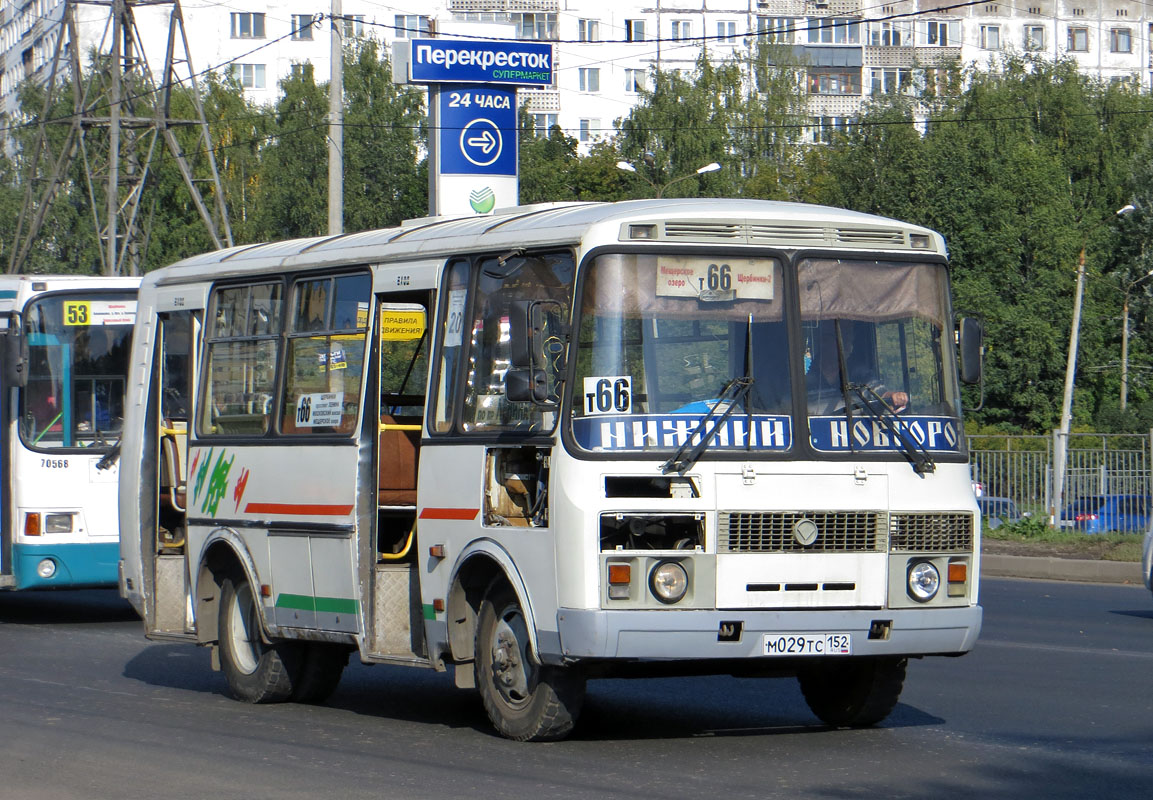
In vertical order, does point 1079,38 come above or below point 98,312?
above

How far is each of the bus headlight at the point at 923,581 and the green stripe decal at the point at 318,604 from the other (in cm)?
307

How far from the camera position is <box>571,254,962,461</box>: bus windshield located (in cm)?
859

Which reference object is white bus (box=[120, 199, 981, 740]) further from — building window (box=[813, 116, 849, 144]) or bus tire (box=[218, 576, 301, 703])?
building window (box=[813, 116, 849, 144])

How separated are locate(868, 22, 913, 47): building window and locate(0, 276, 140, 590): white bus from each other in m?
87.9

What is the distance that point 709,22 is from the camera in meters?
94.8

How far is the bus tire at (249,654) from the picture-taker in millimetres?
11109

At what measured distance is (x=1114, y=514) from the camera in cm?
2433

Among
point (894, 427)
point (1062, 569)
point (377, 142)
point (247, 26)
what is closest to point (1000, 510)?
point (1062, 569)

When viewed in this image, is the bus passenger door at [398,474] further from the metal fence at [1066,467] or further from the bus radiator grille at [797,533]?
the metal fence at [1066,467]

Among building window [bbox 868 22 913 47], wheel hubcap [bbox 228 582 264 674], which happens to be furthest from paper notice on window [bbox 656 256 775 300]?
building window [bbox 868 22 913 47]

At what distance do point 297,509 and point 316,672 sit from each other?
3.82 feet

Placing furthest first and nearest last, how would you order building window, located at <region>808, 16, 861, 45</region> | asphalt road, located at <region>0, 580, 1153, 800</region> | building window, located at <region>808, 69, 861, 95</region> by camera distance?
building window, located at <region>808, 69, 861, 95</region> → building window, located at <region>808, 16, 861, 45</region> → asphalt road, located at <region>0, 580, 1153, 800</region>

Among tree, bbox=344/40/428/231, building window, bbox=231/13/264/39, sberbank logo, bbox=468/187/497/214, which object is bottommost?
sberbank logo, bbox=468/187/497/214

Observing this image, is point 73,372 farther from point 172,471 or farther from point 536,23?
point 536,23
